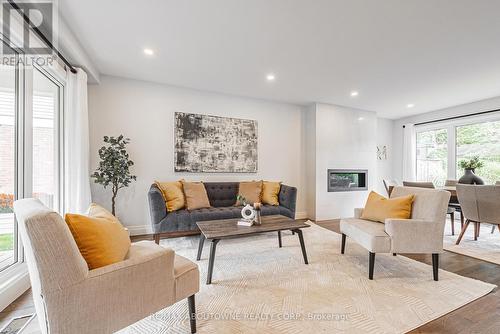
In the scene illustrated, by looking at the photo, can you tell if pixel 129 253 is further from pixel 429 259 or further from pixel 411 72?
pixel 411 72

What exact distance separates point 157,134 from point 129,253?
8.61 ft

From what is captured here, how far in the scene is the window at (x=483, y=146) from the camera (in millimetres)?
4340

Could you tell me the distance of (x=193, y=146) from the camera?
3.89 m

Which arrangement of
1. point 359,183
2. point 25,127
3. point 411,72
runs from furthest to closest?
point 359,183 → point 411,72 → point 25,127

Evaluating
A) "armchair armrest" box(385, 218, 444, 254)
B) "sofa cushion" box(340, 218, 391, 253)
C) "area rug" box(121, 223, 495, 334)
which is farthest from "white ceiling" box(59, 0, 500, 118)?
"area rug" box(121, 223, 495, 334)

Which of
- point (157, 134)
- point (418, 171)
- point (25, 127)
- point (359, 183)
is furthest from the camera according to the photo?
point (418, 171)

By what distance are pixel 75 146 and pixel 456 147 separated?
7.39m

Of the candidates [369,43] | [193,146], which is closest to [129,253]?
[193,146]

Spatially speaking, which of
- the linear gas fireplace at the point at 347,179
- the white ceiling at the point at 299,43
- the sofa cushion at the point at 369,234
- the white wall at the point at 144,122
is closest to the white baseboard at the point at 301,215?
the linear gas fireplace at the point at 347,179

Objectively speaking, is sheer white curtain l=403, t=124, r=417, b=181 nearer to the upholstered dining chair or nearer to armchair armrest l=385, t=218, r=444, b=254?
the upholstered dining chair

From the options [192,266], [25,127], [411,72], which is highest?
[411,72]

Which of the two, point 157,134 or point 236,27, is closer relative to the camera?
point 236,27

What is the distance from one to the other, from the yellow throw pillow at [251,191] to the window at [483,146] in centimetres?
476

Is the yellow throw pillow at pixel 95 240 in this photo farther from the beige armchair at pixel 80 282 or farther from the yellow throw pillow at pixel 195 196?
the yellow throw pillow at pixel 195 196
